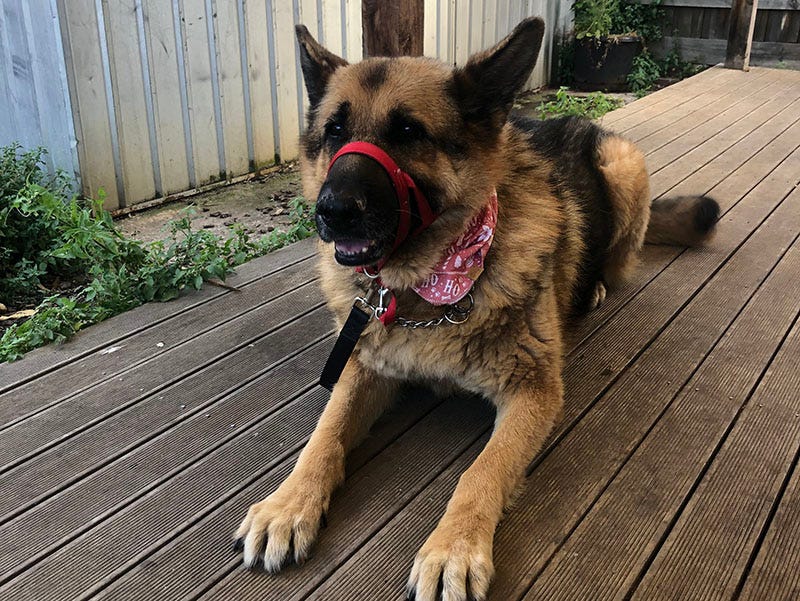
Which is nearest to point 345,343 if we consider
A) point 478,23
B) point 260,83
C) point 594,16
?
point 260,83

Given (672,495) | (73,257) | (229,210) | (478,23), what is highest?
(478,23)

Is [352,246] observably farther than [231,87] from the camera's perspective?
No

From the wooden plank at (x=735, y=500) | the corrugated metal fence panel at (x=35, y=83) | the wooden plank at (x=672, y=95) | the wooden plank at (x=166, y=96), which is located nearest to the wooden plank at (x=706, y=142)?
the wooden plank at (x=672, y=95)

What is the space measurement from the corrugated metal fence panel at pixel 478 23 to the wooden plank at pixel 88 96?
3.17 meters

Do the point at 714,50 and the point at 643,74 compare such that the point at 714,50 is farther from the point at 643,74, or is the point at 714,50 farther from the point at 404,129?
the point at 404,129

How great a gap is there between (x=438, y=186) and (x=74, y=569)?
1.38 meters

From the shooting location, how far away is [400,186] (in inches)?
74.4

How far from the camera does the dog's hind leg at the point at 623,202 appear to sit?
3141 millimetres

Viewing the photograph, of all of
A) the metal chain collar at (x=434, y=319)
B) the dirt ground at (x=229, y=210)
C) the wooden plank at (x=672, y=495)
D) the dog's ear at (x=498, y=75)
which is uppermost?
the dog's ear at (x=498, y=75)

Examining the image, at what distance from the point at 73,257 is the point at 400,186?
2719mm

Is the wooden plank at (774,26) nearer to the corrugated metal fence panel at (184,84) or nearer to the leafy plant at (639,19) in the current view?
the leafy plant at (639,19)

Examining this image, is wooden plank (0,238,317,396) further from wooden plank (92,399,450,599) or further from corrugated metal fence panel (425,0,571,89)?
corrugated metal fence panel (425,0,571,89)

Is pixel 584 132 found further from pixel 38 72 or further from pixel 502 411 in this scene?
pixel 38 72

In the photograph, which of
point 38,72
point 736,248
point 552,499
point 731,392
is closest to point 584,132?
point 736,248
